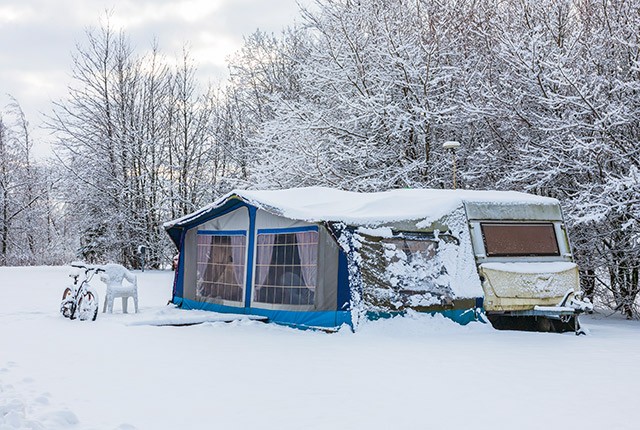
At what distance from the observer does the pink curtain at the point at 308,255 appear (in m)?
9.06

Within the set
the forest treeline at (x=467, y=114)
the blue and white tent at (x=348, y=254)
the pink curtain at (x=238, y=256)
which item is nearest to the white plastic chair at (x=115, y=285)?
the blue and white tent at (x=348, y=254)

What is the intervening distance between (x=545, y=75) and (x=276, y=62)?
1462 centimetres

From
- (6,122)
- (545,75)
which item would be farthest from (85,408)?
(6,122)

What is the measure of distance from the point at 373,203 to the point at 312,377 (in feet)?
13.7

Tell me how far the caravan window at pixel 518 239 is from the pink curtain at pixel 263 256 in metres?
3.36

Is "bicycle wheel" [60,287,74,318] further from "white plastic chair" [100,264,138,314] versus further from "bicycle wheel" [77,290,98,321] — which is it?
"white plastic chair" [100,264,138,314]

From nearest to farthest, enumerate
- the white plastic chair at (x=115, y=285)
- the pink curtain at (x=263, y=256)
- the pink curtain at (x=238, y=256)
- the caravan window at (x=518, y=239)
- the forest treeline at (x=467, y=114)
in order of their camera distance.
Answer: the caravan window at (x=518, y=239)
the pink curtain at (x=263, y=256)
the pink curtain at (x=238, y=256)
the white plastic chair at (x=115, y=285)
the forest treeline at (x=467, y=114)

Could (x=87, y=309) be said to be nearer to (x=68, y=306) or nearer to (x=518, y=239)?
(x=68, y=306)

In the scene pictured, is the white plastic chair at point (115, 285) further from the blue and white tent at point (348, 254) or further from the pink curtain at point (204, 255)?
the blue and white tent at point (348, 254)

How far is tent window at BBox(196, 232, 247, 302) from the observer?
10.4 metres

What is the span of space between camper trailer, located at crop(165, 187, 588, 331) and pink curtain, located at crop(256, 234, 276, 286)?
0.02m

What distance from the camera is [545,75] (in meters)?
10.8

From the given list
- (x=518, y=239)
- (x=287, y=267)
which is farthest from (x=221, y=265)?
(x=518, y=239)

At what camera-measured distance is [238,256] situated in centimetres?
1039
